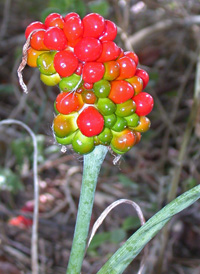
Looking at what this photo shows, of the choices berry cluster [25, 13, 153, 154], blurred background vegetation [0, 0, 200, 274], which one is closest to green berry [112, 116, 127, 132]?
berry cluster [25, 13, 153, 154]

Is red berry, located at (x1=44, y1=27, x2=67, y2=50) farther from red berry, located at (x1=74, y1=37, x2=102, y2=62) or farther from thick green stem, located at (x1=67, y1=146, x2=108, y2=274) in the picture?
thick green stem, located at (x1=67, y1=146, x2=108, y2=274)

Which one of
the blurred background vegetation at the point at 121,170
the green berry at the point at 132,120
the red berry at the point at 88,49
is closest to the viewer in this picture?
the red berry at the point at 88,49

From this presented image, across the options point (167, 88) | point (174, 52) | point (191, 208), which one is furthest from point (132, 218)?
point (174, 52)

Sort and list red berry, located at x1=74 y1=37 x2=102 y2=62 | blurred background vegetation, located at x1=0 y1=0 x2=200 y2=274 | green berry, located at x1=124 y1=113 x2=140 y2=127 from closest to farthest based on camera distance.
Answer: red berry, located at x1=74 y1=37 x2=102 y2=62, green berry, located at x1=124 y1=113 x2=140 y2=127, blurred background vegetation, located at x1=0 y1=0 x2=200 y2=274

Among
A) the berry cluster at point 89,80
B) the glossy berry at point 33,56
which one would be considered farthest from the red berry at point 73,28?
the glossy berry at point 33,56

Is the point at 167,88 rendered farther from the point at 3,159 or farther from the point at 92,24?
the point at 92,24

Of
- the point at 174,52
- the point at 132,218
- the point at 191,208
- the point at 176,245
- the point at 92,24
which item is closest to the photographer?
the point at 92,24

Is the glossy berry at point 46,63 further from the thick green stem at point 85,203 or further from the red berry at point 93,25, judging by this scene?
the thick green stem at point 85,203

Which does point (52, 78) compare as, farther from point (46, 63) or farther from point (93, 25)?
point (93, 25)
